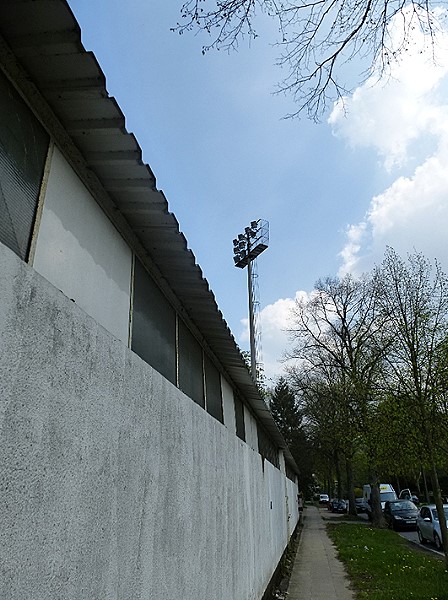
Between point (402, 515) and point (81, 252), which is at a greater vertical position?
point (81, 252)

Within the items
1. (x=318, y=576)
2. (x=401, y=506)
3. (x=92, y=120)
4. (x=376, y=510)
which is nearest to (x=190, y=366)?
(x=92, y=120)

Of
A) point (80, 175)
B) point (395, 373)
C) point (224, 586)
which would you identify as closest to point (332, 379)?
point (395, 373)

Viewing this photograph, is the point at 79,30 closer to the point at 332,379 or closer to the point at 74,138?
the point at 74,138

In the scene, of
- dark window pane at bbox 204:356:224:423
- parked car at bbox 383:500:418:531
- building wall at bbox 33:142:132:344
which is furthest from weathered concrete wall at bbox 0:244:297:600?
parked car at bbox 383:500:418:531

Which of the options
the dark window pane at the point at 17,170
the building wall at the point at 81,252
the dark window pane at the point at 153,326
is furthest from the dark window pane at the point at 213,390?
the dark window pane at the point at 17,170

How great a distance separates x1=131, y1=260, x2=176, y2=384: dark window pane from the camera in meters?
3.44

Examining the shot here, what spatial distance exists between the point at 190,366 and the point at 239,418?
3442mm

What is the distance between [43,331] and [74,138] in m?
1.25

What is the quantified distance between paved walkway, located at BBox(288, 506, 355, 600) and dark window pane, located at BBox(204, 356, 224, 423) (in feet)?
15.6

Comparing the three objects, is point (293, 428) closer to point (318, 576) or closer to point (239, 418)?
point (318, 576)

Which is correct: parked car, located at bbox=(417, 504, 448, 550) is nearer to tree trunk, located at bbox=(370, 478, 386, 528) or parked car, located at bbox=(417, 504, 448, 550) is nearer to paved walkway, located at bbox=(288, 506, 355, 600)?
paved walkway, located at bbox=(288, 506, 355, 600)

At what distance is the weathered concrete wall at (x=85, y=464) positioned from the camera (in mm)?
1544

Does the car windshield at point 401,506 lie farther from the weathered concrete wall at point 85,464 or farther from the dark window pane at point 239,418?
the weathered concrete wall at point 85,464

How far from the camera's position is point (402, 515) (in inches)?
898
